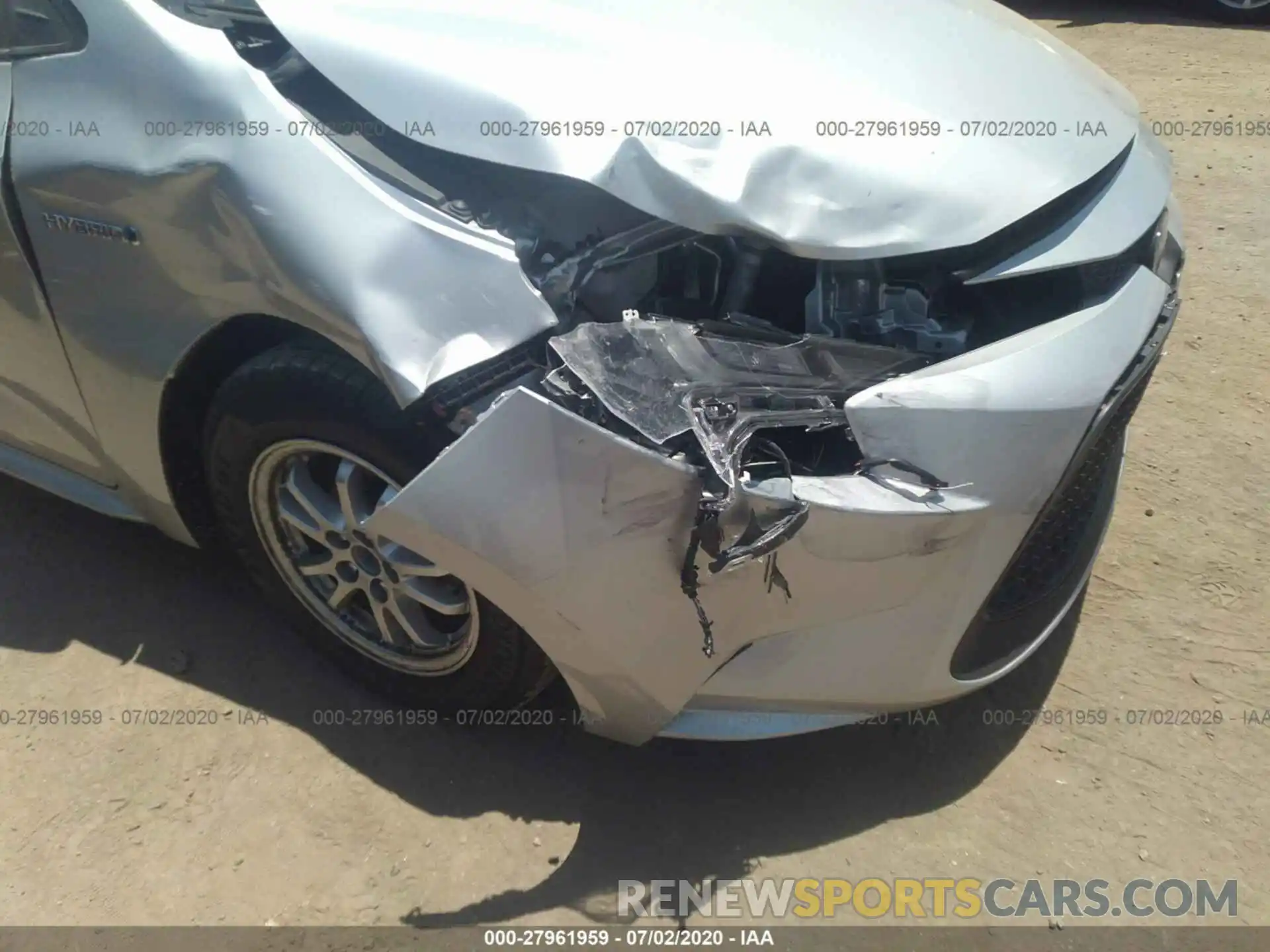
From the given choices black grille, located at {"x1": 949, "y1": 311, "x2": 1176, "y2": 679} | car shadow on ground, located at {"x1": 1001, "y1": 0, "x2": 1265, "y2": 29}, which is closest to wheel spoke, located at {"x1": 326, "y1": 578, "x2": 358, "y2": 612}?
black grille, located at {"x1": 949, "y1": 311, "x2": 1176, "y2": 679}

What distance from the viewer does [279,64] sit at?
6.97 feet

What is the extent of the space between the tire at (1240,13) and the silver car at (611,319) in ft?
17.7

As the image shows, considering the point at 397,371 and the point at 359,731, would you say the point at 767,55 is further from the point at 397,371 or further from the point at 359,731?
the point at 359,731

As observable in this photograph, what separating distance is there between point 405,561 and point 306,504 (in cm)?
26

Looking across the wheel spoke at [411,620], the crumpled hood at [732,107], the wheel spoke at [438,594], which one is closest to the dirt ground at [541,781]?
the wheel spoke at [411,620]

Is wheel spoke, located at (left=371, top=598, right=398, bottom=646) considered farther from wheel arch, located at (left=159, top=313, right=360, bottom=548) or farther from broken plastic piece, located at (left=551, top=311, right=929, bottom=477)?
broken plastic piece, located at (left=551, top=311, right=929, bottom=477)

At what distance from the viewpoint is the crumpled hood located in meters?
1.96

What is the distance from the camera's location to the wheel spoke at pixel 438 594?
2.17 meters

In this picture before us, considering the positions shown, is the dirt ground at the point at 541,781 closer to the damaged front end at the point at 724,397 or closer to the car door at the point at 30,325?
the car door at the point at 30,325

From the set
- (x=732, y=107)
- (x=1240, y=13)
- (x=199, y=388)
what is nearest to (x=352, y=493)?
(x=199, y=388)

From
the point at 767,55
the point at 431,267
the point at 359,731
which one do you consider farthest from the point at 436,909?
the point at 767,55

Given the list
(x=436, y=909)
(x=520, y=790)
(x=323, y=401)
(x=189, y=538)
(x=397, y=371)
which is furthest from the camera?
(x=189, y=538)

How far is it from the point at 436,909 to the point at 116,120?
5.55ft

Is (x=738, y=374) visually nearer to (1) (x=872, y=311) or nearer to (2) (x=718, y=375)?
(2) (x=718, y=375)
